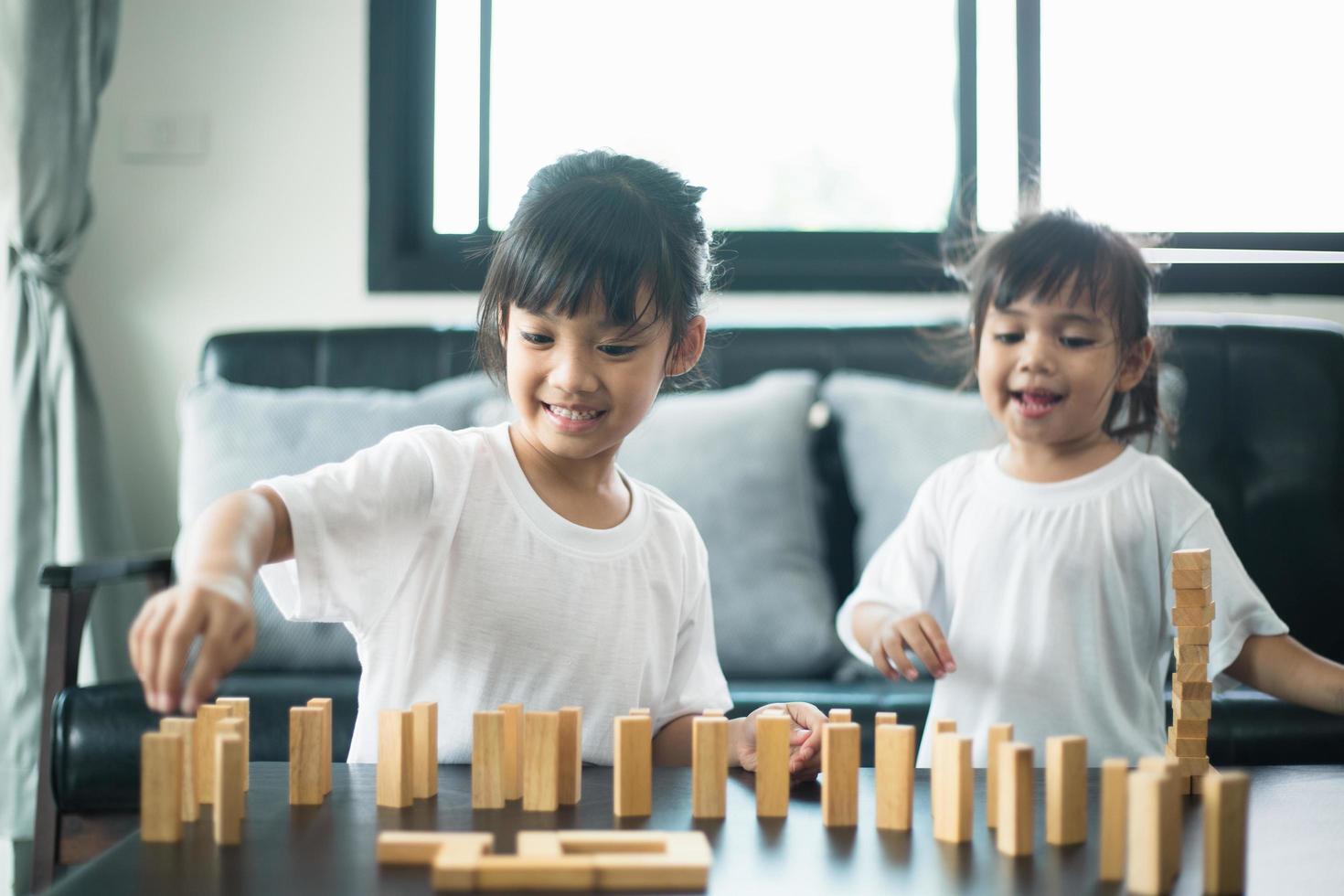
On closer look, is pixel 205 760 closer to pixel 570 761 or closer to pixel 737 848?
pixel 570 761

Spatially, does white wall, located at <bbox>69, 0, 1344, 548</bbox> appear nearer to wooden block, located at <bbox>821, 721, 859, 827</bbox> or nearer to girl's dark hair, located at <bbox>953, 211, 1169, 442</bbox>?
girl's dark hair, located at <bbox>953, 211, 1169, 442</bbox>

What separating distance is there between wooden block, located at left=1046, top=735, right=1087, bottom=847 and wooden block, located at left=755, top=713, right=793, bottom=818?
0.51 ft

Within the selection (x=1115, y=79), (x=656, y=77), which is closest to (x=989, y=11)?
(x=1115, y=79)

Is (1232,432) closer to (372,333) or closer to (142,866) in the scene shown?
(372,333)

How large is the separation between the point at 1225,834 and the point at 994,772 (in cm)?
16

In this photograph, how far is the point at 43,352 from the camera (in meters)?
2.72

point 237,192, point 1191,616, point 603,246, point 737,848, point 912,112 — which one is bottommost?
point 737,848

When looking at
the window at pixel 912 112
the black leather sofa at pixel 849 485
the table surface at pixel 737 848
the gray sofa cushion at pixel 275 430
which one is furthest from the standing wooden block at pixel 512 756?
the window at pixel 912 112

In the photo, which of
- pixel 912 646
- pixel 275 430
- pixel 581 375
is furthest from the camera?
pixel 275 430

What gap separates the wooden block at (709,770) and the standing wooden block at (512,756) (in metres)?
0.12

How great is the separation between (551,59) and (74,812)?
1916 mm

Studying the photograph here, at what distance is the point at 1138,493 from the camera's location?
146cm

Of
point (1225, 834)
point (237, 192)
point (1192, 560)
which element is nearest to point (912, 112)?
point (237, 192)

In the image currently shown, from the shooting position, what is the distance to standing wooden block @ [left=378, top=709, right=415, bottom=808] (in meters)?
0.78
